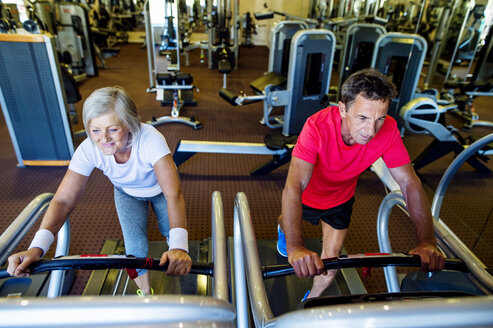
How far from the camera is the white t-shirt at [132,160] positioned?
1374 mm

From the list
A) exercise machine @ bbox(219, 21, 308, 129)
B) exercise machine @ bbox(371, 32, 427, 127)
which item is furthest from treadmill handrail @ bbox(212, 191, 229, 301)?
exercise machine @ bbox(371, 32, 427, 127)

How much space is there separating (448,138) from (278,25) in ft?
8.95

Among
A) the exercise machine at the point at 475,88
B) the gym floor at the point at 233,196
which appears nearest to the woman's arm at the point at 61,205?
the gym floor at the point at 233,196

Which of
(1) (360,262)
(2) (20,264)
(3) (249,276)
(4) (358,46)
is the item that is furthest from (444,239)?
(4) (358,46)

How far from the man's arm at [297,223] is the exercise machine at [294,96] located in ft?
5.27

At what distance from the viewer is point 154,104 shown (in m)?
5.35

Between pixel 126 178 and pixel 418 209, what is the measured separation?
1360mm

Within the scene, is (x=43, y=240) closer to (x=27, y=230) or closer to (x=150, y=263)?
(x=27, y=230)

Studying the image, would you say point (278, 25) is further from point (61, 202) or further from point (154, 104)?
point (61, 202)

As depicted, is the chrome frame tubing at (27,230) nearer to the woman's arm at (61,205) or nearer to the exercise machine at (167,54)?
the woman's arm at (61,205)

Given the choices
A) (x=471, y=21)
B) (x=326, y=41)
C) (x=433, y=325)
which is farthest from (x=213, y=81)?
(x=433, y=325)

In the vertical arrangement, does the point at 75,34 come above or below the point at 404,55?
below

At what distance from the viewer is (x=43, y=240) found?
1.18 metres

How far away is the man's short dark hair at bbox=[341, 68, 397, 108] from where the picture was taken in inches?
46.9
